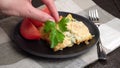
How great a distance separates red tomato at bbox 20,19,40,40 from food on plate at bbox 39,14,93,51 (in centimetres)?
2

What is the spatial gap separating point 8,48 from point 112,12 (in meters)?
0.46

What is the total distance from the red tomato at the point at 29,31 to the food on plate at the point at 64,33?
17 mm

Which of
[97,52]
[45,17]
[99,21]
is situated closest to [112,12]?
[99,21]

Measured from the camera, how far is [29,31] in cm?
81

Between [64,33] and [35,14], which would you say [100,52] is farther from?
[35,14]

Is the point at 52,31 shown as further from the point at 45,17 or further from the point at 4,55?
the point at 4,55

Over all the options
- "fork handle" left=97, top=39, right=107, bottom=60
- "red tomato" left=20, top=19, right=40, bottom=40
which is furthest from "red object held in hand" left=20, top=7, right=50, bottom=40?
"fork handle" left=97, top=39, right=107, bottom=60

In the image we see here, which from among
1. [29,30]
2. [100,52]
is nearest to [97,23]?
[100,52]

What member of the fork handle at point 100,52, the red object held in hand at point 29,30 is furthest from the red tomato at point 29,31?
the fork handle at point 100,52

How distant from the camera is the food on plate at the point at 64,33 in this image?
74 centimetres

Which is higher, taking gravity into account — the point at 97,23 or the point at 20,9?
the point at 20,9

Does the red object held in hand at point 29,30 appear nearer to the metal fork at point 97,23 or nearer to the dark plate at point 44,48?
the dark plate at point 44,48

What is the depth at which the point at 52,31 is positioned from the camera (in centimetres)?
74

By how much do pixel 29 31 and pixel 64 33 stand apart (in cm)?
11
